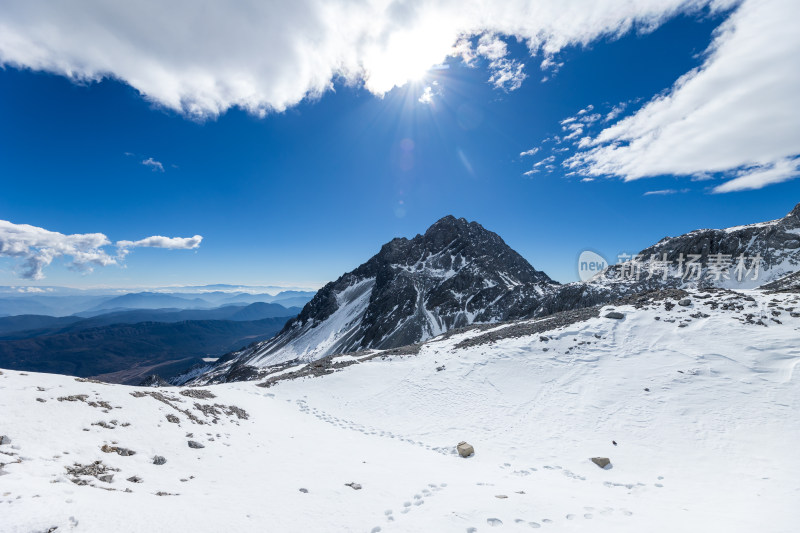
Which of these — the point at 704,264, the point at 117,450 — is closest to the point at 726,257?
the point at 704,264

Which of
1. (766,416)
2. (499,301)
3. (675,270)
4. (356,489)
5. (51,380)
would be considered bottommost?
(356,489)

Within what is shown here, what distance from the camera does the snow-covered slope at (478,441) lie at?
7469mm

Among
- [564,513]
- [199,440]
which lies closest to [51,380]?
[199,440]

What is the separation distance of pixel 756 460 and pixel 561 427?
255 inches

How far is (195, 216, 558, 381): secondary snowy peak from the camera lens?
11188cm

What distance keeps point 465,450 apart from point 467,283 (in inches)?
4643

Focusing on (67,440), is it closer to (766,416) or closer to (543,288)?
(766,416)

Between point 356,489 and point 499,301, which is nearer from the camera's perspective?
point 356,489

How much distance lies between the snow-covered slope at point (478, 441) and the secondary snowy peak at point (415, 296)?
7774cm

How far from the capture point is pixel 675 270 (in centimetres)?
8138

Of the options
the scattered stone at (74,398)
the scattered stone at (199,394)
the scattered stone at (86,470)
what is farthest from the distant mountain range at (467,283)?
the scattered stone at (86,470)

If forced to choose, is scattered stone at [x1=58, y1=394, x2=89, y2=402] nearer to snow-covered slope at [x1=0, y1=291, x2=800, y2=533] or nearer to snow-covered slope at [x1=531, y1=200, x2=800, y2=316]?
snow-covered slope at [x1=0, y1=291, x2=800, y2=533]

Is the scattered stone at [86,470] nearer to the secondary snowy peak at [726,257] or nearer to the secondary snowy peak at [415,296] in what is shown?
the secondary snowy peak at [415,296]

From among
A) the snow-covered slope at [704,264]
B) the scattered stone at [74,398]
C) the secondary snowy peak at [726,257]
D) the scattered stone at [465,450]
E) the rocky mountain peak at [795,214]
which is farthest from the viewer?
the rocky mountain peak at [795,214]
